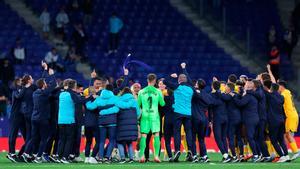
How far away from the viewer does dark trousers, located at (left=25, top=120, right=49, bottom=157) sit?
31.6m

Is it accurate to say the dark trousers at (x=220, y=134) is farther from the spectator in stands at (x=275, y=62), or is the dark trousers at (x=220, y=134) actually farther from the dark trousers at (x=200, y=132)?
the spectator in stands at (x=275, y=62)

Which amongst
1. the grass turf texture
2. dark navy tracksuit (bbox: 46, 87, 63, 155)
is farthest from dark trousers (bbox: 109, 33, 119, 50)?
the grass turf texture

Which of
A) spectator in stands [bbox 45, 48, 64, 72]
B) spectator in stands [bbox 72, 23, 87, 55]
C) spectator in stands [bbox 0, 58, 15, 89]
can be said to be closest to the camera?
spectator in stands [bbox 0, 58, 15, 89]

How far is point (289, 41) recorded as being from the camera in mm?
46875

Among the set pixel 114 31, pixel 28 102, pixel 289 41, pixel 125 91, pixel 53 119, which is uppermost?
pixel 114 31

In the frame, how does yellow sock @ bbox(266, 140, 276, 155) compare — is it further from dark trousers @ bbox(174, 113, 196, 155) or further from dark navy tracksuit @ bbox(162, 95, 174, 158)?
dark navy tracksuit @ bbox(162, 95, 174, 158)

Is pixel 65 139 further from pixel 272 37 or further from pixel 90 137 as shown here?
pixel 272 37

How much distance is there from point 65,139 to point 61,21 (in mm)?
16046

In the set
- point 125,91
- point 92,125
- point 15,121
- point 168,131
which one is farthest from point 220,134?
point 15,121

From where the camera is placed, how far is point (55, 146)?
1266 inches

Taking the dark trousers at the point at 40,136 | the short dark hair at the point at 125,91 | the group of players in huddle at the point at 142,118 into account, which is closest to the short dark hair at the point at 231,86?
the group of players in huddle at the point at 142,118

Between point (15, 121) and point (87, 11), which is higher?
point (87, 11)

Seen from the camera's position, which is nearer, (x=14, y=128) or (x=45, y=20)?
(x=14, y=128)

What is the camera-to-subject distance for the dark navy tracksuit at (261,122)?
3182 centimetres
